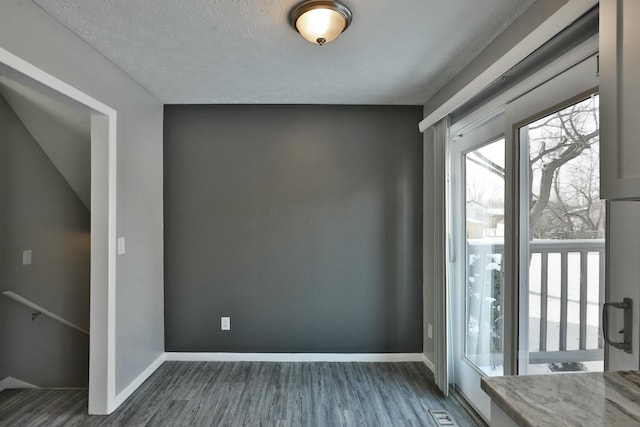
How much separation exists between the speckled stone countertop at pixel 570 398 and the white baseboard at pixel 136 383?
2.60 metres

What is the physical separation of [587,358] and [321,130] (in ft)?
8.55

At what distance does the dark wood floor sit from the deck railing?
951 millimetres

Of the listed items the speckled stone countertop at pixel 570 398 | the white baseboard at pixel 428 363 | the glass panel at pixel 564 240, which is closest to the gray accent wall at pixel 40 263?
the white baseboard at pixel 428 363

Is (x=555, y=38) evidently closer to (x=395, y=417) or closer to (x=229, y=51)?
(x=229, y=51)

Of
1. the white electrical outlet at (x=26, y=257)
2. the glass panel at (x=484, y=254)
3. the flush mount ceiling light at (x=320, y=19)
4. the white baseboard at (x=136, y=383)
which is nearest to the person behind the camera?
the flush mount ceiling light at (x=320, y=19)

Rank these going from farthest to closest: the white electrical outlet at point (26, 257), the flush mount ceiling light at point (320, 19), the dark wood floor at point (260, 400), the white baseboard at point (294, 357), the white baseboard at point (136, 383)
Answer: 1. the white baseboard at point (294, 357)
2. the white electrical outlet at point (26, 257)
3. the white baseboard at point (136, 383)
4. the dark wood floor at point (260, 400)
5. the flush mount ceiling light at point (320, 19)

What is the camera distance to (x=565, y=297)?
165cm

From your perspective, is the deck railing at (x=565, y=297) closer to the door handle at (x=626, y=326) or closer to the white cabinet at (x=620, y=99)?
the door handle at (x=626, y=326)

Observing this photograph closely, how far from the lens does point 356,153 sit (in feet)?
10.9

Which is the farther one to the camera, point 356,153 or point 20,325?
point 356,153

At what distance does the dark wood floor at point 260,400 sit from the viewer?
2344 millimetres

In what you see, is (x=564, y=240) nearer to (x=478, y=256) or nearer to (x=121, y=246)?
(x=478, y=256)

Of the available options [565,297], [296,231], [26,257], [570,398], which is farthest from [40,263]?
[565,297]

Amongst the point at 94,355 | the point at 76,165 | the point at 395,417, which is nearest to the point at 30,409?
the point at 94,355
